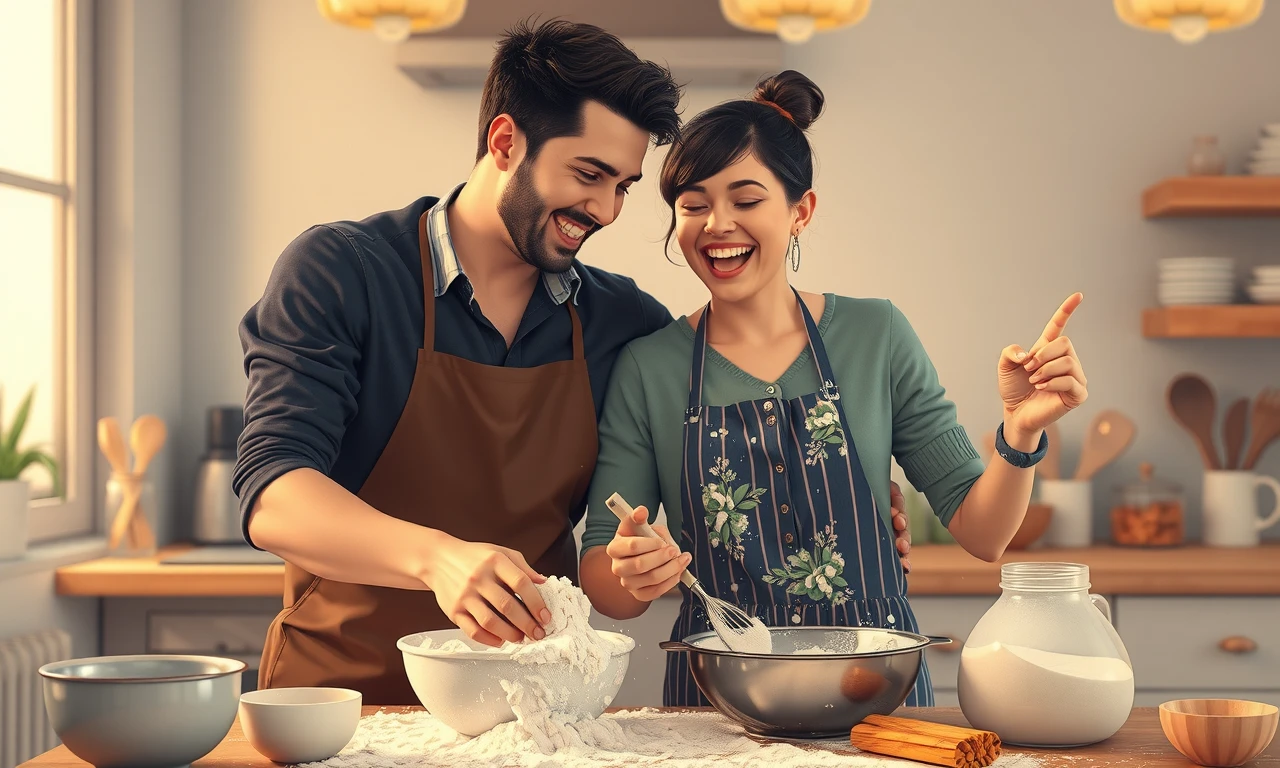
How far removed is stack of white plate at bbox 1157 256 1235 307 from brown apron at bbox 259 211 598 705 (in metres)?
2.02

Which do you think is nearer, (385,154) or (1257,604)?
(1257,604)

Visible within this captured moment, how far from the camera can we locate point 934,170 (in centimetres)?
329

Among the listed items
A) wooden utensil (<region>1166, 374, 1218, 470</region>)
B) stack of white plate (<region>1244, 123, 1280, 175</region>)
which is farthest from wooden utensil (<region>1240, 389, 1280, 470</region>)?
stack of white plate (<region>1244, 123, 1280, 175</region>)

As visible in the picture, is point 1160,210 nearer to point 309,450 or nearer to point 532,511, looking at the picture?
point 532,511

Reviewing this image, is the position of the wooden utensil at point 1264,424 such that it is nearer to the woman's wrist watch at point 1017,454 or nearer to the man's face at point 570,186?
the woman's wrist watch at point 1017,454

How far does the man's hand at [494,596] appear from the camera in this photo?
1201 millimetres

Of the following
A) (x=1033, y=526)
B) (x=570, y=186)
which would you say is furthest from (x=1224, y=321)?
(x=570, y=186)

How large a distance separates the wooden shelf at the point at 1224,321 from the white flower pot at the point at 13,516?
2676 millimetres

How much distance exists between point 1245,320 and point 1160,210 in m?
0.35

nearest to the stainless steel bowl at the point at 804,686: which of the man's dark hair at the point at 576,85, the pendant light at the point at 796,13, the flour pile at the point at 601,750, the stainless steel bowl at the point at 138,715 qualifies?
the flour pile at the point at 601,750

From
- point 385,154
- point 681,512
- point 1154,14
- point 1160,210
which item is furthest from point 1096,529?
point 385,154

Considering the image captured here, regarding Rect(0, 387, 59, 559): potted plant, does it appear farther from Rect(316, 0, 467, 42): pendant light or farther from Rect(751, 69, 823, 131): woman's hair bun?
Rect(751, 69, 823, 131): woman's hair bun

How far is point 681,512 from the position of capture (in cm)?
174

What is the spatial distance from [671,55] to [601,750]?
2.18m
